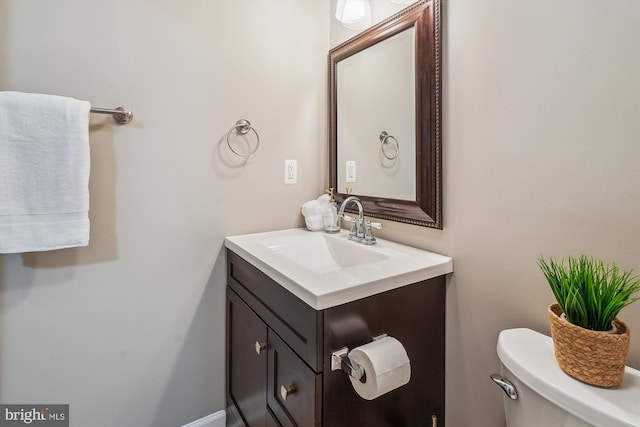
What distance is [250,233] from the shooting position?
145cm

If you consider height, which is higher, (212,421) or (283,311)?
(283,311)

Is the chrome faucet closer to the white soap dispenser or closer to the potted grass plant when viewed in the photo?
the white soap dispenser

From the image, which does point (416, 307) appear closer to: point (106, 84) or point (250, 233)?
point (250, 233)

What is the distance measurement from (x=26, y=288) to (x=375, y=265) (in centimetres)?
119

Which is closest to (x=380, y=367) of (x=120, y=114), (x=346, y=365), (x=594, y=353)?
(x=346, y=365)

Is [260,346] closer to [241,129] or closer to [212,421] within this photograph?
[212,421]

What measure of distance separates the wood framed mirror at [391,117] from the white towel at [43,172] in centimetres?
106

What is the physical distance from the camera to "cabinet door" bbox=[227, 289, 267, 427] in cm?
107

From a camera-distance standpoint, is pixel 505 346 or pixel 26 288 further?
pixel 26 288

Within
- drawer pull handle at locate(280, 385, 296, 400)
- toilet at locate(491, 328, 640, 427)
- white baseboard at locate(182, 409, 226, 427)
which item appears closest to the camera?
toilet at locate(491, 328, 640, 427)

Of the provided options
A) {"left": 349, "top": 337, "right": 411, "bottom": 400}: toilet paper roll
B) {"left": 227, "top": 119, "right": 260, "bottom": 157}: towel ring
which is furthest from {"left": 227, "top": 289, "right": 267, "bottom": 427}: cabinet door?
{"left": 227, "top": 119, "right": 260, "bottom": 157}: towel ring

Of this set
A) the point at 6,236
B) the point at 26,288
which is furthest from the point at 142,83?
the point at 26,288

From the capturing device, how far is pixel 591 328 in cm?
62

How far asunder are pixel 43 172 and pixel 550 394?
1.47 metres
